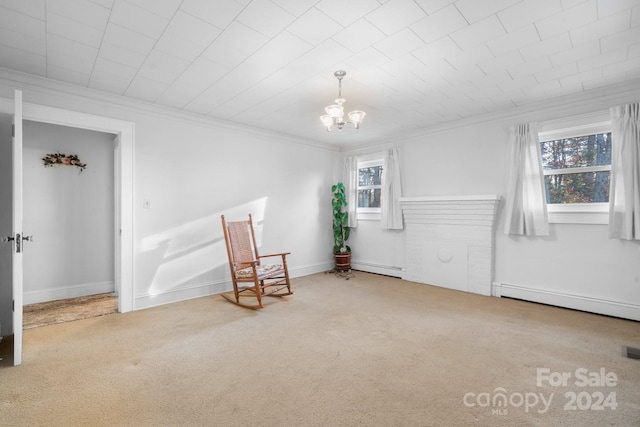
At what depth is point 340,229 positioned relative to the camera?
5.77 metres

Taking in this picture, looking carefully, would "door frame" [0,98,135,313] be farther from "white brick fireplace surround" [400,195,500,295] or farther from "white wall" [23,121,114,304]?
"white brick fireplace surround" [400,195,500,295]

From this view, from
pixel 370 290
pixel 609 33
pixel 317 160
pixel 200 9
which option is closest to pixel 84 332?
pixel 200 9

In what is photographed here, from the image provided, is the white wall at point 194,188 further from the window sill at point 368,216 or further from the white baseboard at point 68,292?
the white baseboard at point 68,292

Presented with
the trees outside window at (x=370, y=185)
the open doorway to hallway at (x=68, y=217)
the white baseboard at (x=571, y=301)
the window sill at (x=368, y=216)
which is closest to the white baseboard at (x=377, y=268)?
the window sill at (x=368, y=216)

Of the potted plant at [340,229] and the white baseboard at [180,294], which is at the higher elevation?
the potted plant at [340,229]

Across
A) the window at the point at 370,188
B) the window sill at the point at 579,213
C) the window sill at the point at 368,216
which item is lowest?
the window sill at the point at 368,216

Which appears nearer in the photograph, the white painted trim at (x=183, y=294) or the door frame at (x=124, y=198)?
the door frame at (x=124, y=198)

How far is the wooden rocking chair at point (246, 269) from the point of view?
3.79 m

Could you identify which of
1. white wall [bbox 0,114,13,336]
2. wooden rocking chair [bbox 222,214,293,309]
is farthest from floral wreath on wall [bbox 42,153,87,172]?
wooden rocking chair [bbox 222,214,293,309]

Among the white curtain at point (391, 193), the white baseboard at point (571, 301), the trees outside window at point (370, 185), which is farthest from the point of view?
the trees outside window at point (370, 185)

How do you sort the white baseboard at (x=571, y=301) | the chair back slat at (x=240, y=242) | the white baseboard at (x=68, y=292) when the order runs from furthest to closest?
the chair back slat at (x=240, y=242), the white baseboard at (x=68, y=292), the white baseboard at (x=571, y=301)

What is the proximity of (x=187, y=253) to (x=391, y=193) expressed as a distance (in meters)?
3.48

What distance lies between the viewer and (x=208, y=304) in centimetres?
380

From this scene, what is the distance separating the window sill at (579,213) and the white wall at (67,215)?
20.3ft
